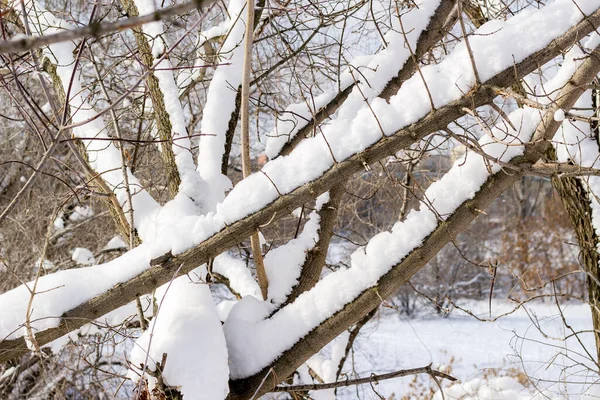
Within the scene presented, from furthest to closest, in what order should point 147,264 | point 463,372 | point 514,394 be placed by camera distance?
1. point 463,372
2. point 514,394
3. point 147,264

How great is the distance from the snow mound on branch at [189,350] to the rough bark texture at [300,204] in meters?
0.16

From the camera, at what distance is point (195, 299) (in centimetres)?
232

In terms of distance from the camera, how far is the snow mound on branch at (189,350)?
2.00 meters

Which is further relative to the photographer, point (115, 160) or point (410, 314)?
point (410, 314)

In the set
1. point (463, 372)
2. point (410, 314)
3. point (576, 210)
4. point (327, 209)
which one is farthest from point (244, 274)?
point (410, 314)

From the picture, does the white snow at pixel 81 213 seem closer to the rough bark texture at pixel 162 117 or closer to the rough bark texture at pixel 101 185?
the rough bark texture at pixel 101 185

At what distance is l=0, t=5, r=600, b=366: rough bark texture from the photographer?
202cm

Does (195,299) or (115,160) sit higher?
(115,160)

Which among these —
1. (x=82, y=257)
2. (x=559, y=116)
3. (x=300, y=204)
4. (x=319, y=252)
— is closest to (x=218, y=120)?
(x=319, y=252)

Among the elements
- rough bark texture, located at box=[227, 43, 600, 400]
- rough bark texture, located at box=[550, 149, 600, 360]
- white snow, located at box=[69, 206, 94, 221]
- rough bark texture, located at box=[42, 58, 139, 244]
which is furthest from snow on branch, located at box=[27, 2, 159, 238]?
white snow, located at box=[69, 206, 94, 221]

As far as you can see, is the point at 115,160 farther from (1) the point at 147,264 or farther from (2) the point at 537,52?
(2) the point at 537,52

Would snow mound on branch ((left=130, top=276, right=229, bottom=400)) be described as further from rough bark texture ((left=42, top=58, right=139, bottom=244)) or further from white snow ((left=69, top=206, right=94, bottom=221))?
white snow ((left=69, top=206, right=94, bottom=221))

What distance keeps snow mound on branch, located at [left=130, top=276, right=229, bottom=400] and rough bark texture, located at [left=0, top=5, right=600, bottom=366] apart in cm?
16

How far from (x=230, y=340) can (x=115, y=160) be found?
1311mm
